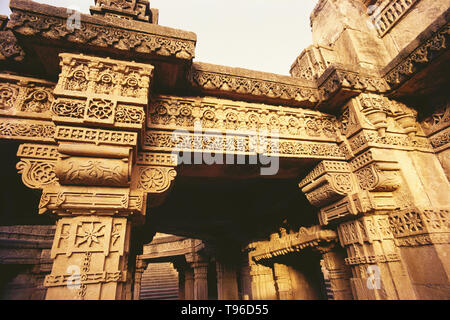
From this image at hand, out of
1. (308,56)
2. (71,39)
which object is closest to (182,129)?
(71,39)

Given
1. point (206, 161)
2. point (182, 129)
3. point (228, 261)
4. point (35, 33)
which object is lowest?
point (228, 261)

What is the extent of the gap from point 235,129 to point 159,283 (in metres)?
13.0

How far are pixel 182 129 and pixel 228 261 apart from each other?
5.29 meters

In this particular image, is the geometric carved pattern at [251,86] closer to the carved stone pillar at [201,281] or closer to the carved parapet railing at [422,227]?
the carved parapet railing at [422,227]

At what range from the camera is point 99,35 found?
6.24 ft

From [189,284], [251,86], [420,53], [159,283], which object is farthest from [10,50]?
[159,283]

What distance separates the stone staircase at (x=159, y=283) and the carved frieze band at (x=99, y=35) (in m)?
12.5

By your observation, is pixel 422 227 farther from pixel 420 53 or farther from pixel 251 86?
pixel 251 86

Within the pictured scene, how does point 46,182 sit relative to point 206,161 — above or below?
below

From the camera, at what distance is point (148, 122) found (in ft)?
7.25

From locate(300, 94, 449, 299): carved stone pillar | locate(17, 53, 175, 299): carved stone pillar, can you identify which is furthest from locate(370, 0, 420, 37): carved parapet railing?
locate(17, 53, 175, 299): carved stone pillar

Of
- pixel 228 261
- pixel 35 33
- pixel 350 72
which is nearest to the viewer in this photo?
pixel 35 33
